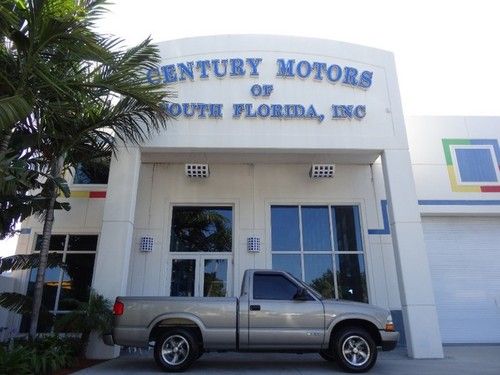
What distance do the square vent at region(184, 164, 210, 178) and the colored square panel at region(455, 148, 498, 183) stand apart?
8185 millimetres

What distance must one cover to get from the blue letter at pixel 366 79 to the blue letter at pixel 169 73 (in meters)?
5.38

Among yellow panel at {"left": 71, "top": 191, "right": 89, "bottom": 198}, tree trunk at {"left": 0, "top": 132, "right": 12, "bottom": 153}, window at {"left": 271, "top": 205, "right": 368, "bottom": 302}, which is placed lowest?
window at {"left": 271, "top": 205, "right": 368, "bottom": 302}

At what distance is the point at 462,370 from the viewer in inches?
320

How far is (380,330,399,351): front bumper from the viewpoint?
8.05 m

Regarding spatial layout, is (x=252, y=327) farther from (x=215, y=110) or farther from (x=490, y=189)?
(x=490, y=189)

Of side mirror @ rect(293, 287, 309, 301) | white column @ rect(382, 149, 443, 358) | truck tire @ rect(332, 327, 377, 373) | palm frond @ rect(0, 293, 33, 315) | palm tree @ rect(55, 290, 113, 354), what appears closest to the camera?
truck tire @ rect(332, 327, 377, 373)

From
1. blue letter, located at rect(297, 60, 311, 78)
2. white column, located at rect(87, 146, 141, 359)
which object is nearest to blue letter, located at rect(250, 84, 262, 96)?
blue letter, located at rect(297, 60, 311, 78)

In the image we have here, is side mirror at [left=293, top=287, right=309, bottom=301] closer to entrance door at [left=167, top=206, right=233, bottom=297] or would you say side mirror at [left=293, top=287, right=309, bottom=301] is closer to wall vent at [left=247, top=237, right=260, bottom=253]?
wall vent at [left=247, top=237, right=260, bottom=253]

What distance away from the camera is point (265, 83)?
479 inches

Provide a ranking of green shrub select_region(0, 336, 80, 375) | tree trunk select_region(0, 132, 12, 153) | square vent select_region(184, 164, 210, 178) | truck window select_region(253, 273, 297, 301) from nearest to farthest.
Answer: green shrub select_region(0, 336, 80, 375) → tree trunk select_region(0, 132, 12, 153) → truck window select_region(253, 273, 297, 301) → square vent select_region(184, 164, 210, 178)

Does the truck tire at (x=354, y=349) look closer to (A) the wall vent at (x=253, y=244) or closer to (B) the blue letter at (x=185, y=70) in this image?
(A) the wall vent at (x=253, y=244)

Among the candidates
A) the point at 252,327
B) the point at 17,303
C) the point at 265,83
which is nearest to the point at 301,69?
the point at 265,83

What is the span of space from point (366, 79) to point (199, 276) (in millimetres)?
7625

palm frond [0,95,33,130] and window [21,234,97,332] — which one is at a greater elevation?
palm frond [0,95,33,130]
